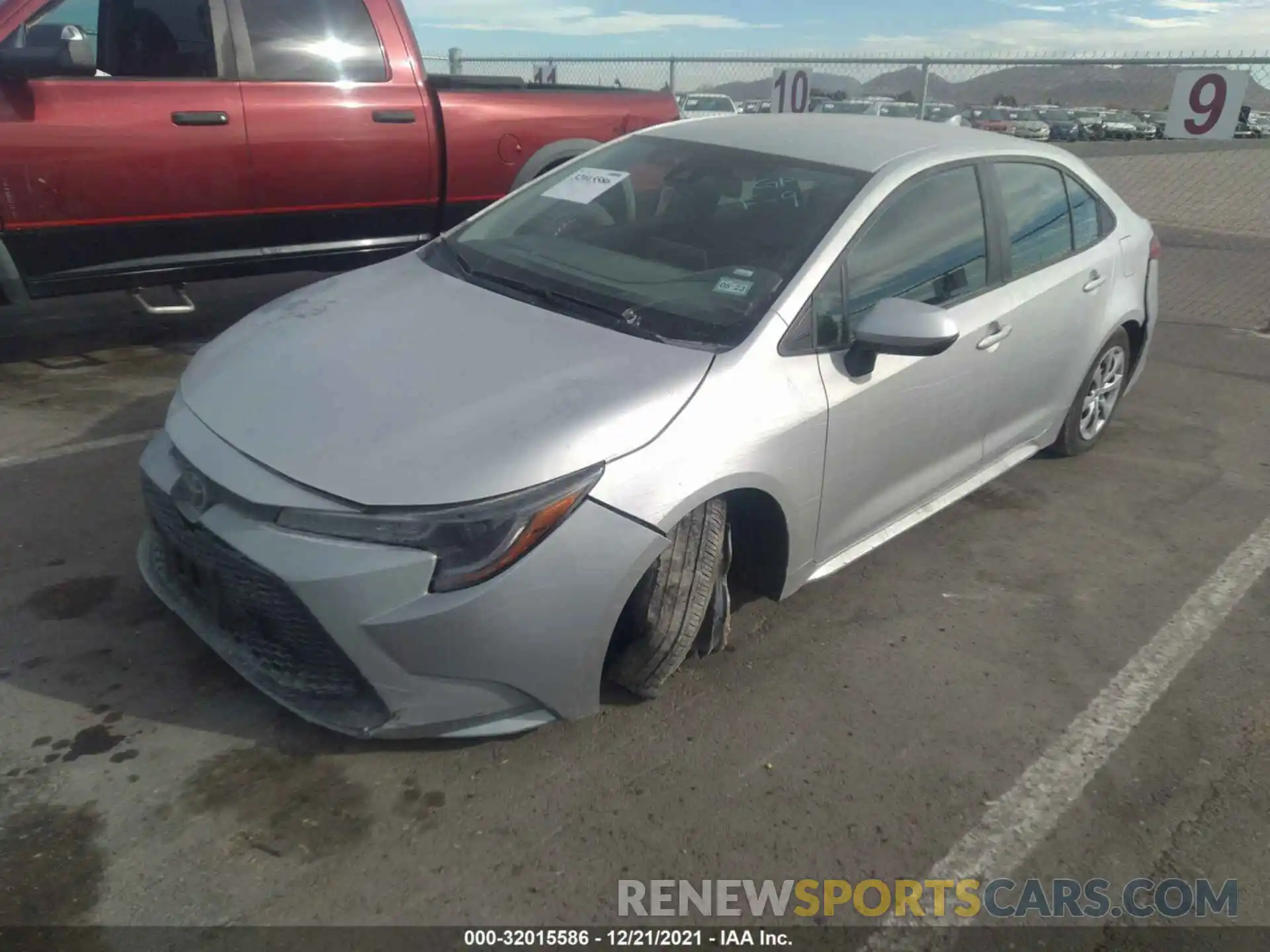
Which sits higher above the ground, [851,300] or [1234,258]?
[851,300]

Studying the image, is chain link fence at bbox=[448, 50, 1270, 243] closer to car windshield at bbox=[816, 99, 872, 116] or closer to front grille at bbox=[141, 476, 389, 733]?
car windshield at bbox=[816, 99, 872, 116]

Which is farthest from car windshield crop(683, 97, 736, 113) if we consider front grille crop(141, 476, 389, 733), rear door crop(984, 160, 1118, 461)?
front grille crop(141, 476, 389, 733)

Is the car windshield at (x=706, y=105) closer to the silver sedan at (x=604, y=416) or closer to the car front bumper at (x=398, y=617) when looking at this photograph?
the silver sedan at (x=604, y=416)

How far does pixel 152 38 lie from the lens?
5.52 m

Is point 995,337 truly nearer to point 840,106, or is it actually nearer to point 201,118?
point 201,118

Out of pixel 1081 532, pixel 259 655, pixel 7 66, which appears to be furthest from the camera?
pixel 7 66

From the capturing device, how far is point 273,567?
238 centimetres

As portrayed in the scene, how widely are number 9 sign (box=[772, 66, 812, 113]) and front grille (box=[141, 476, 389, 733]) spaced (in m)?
10.3

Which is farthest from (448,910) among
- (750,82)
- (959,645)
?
(750,82)

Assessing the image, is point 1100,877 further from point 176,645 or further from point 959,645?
point 176,645

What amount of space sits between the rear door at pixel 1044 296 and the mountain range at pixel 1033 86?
7536mm

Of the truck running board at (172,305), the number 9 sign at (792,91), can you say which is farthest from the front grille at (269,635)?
the number 9 sign at (792,91)

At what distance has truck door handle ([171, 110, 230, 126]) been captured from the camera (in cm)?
→ 516

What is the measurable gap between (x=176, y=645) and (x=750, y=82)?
11935 millimetres
